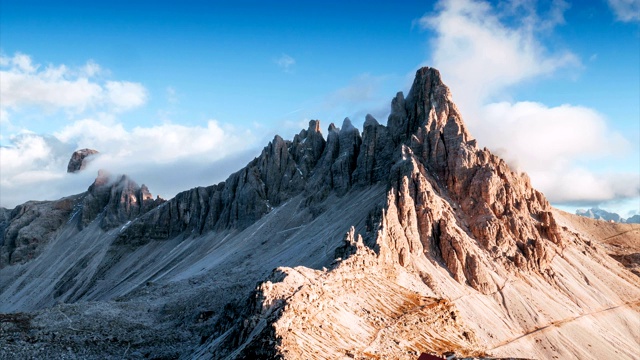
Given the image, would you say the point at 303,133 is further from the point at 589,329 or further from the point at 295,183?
the point at 589,329

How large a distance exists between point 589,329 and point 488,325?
907 inches

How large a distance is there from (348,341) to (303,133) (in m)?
125

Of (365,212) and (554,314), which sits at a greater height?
(365,212)

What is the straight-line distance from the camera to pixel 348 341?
50562 mm

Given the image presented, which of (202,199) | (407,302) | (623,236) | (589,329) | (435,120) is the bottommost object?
(589,329)

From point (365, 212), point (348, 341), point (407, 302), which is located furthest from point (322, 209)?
point (348, 341)

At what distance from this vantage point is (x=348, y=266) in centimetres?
6800

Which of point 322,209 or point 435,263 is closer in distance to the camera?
point 435,263

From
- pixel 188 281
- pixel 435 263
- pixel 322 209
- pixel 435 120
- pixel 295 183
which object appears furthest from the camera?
pixel 295 183

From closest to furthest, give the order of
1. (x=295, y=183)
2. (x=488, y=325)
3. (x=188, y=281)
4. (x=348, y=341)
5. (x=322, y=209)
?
(x=348, y=341), (x=488, y=325), (x=188, y=281), (x=322, y=209), (x=295, y=183)

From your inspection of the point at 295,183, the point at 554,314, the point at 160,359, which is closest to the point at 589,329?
the point at 554,314

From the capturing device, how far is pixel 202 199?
176875 millimetres

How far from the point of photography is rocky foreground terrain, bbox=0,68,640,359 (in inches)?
2290

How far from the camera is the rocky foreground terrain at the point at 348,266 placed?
58.2 m
